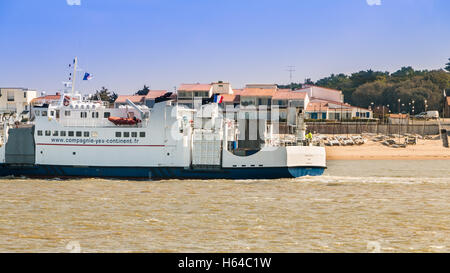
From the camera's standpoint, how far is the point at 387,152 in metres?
54.2

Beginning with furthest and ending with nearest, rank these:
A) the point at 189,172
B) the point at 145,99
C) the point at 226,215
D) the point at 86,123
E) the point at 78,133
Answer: the point at 145,99
the point at 86,123
the point at 78,133
the point at 189,172
the point at 226,215

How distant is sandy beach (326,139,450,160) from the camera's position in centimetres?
5181

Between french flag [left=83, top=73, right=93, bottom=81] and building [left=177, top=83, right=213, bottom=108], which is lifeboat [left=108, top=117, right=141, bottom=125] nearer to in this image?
french flag [left=83, top=73, right=93, bottom=81]

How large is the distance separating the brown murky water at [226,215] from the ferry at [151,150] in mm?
1076

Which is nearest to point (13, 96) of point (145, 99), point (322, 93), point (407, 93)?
point (145, 99)

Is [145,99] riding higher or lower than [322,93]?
lower

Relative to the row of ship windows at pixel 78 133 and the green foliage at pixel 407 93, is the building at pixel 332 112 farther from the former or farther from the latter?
the row of ship windows at pixel 78 133

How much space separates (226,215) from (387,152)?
38359 mm

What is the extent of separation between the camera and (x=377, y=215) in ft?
66.7

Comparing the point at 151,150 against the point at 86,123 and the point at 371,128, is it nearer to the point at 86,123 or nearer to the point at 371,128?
the point at 86,123

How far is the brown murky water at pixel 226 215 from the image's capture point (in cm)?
1559

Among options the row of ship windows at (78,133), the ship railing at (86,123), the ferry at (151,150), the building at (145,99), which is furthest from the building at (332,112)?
the row of ship windows at (78,133)
